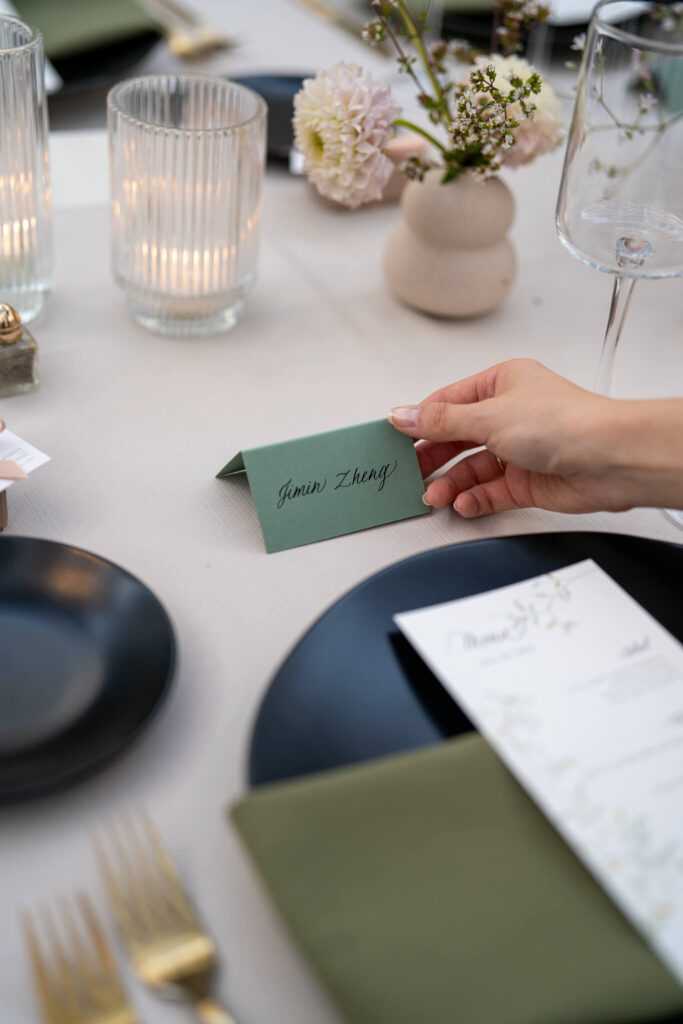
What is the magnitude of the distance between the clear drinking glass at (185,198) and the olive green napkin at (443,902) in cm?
59

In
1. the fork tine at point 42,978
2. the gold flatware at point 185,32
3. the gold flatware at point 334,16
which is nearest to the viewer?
the fork tine at point 42,978

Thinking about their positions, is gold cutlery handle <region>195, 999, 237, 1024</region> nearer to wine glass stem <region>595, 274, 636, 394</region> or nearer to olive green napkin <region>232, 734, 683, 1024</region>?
olive green napkin <region>232, 734, 683, 1024</region>

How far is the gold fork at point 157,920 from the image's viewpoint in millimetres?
462

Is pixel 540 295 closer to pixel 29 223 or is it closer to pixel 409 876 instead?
pixel 29 223

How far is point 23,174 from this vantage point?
90cm

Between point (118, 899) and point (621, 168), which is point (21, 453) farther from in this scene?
point (621, 168)

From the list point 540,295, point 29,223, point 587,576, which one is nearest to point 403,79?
point 540,295

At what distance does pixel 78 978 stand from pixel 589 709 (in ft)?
1.05

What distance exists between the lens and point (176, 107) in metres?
1.02

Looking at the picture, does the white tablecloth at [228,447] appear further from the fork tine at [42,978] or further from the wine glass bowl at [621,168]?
the wine glass bowl at [621,168]

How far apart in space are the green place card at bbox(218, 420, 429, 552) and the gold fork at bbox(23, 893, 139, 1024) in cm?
34

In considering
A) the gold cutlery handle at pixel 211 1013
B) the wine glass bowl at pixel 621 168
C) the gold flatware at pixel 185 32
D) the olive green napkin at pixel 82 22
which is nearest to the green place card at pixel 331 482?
the wine glass bowl at pixel 621 168

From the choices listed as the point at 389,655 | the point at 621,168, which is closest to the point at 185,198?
the point at 621,168

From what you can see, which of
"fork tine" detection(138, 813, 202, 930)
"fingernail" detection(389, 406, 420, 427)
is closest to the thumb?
"fingernail" detection(389, 406, 420, 427)
